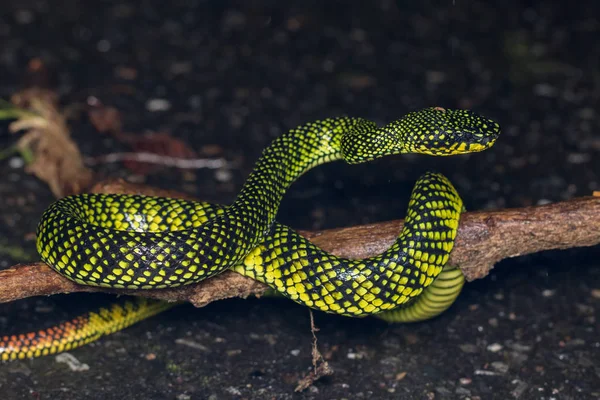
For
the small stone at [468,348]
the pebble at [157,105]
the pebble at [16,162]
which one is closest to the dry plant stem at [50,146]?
the pebble at [16,162]

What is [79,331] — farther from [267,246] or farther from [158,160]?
[158,160]

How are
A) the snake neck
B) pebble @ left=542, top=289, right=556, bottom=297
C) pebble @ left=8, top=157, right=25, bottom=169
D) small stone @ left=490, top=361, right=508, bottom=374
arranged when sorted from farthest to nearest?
1. pebble @ left=8, top=157, right=25, bottom=169
2. pebble @ left=542, top=289, right=556, bottom=297
3. small stone @ left=490, top=361, right=508, bottom=374
4. the snake neck

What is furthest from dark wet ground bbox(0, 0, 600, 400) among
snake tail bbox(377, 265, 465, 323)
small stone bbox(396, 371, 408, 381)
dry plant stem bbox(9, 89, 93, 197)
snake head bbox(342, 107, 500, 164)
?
snake head bbox(342, 107, 500, 164)

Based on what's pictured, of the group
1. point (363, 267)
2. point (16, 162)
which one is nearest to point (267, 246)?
point (363, 267)

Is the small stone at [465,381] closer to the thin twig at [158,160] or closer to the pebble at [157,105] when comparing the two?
the thin twig at [158,160]

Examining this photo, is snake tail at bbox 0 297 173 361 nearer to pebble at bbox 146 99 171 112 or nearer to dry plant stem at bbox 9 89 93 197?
dry plant stem at bbox 9 89 93 197

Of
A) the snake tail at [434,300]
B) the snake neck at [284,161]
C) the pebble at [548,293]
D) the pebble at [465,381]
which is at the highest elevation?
the snake neck at [284,161]

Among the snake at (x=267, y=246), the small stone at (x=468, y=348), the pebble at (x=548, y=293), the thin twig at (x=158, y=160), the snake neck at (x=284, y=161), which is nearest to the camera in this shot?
the snake at (x=267, y=246)
